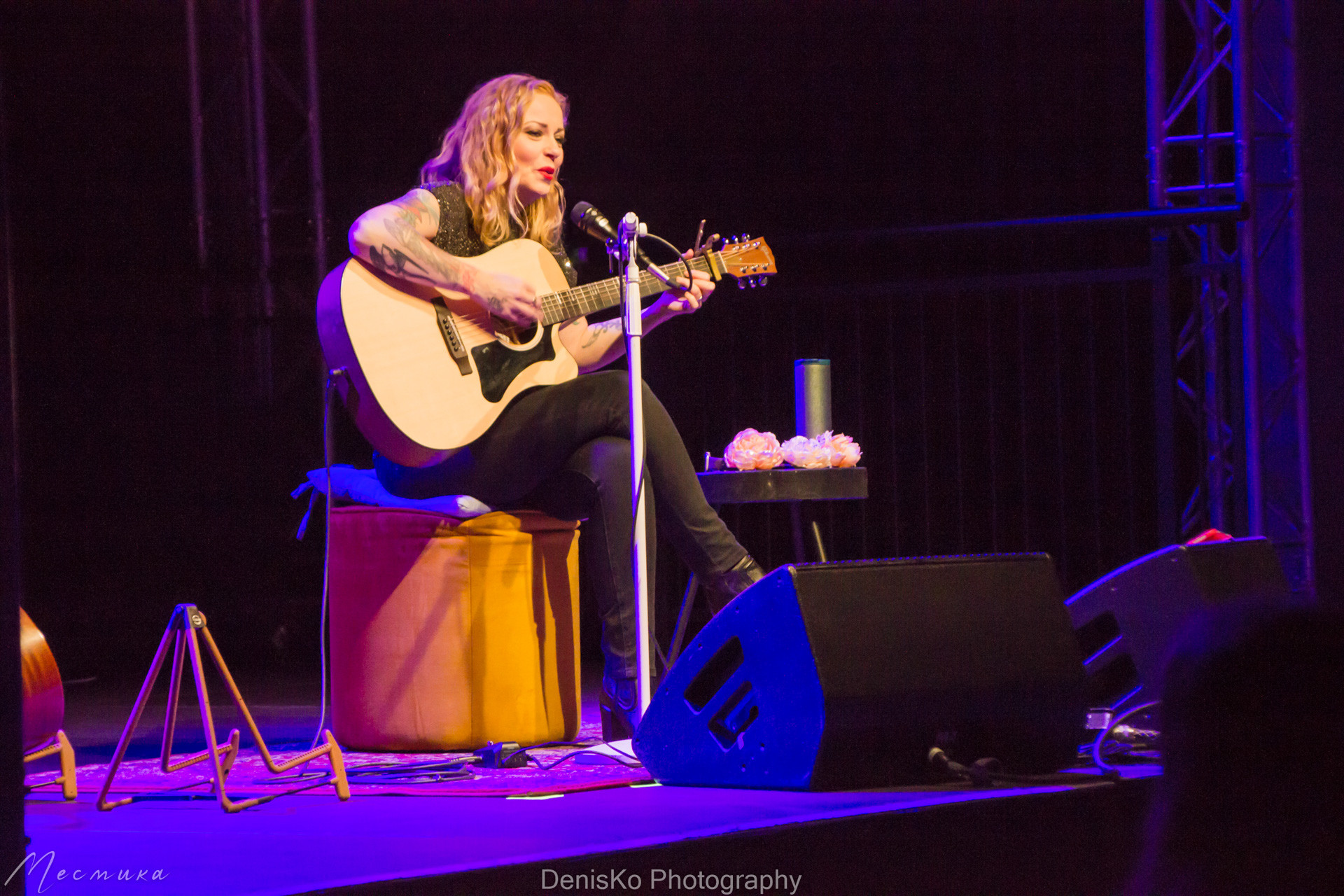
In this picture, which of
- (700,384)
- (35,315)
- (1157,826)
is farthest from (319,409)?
(1157,826)

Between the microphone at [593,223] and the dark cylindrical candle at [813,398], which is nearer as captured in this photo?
the microphone at [593,223]

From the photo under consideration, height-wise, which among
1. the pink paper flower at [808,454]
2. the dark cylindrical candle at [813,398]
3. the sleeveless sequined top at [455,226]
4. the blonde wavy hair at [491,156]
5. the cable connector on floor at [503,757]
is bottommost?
the cable connector on floor at [503,757]

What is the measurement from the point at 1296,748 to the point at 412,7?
529 centimetres

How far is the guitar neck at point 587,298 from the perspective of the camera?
2.99 metres

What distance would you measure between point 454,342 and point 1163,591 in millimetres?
1601

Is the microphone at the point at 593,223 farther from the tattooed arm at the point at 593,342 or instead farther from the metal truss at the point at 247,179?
the metal truss at the point at 247,179

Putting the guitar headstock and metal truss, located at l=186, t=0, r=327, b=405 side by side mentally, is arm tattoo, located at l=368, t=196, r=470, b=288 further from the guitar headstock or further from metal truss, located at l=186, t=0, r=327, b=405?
metal truss, located at l=186, t=0, r=327, b=405

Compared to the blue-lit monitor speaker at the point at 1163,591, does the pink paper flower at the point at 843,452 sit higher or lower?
higher

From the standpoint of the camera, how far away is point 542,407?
9.30 ft

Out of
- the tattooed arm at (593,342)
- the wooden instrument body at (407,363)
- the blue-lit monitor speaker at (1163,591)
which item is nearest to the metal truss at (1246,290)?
the blue-lit monitor speaker at (1163,591)

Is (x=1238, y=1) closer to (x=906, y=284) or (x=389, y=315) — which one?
(x=906, y=284)

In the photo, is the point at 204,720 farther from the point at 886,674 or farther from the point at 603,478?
the point at 886,674

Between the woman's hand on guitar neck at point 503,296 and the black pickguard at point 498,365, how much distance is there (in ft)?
0.24

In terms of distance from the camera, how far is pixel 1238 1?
149 inches
